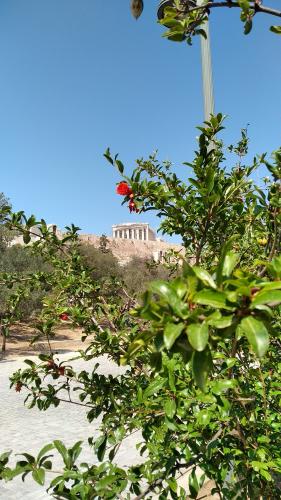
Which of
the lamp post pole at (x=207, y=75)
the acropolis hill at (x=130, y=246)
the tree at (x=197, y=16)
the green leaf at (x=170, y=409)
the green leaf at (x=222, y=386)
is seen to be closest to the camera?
the tree at (x=197, y=16)

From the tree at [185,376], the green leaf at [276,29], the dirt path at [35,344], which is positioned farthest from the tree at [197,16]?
the dirt path at [35,344]

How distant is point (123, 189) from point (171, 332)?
1.34m

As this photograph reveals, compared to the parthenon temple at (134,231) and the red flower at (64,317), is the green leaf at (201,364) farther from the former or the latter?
the parthenon temple at (134,231)

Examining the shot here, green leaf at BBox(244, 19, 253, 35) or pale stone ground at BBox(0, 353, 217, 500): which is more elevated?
green leaf at BBox(244, 19, 253, 35)

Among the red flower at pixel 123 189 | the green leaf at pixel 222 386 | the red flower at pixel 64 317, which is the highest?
the red flower at pixel 123 189

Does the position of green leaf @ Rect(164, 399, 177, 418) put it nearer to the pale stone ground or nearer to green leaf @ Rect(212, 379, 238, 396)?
green leaf @ Rect(212, 379, 238, 396)

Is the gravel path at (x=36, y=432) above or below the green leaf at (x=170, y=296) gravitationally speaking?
below

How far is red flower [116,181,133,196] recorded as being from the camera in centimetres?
184

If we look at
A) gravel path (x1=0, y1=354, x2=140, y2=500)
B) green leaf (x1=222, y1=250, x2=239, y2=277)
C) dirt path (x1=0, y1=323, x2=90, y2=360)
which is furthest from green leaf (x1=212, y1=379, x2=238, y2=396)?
dirt path (x1=0, y1=323, x2=90, y2=360)

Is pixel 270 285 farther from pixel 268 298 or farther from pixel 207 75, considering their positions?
pixel 207 75

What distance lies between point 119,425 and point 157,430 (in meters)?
0.15

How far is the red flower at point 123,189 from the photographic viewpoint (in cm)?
184

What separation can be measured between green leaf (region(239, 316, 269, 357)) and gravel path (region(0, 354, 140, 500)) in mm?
4111

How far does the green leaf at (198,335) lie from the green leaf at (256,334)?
5cm
